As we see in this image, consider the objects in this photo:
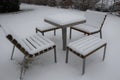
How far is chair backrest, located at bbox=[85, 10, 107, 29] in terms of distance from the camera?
11.4 ft

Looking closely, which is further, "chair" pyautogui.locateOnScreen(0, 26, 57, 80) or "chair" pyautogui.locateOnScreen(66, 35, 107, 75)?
"chair" pyautogui.locateOnScreen(66, 35, 107, 75)

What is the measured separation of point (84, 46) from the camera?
8.32ft

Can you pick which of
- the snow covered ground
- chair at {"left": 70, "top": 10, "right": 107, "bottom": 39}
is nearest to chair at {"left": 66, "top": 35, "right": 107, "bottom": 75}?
the snow covered ground

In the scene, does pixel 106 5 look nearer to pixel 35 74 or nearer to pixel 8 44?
pixel 8 44

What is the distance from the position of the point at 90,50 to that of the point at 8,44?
2.09 meters

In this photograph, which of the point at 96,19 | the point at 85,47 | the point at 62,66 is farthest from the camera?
the point at 96,19

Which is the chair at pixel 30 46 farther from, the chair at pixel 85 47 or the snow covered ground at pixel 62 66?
the chair at pixel 85 47

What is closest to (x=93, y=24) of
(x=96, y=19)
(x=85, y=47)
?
(x=96, y=19)

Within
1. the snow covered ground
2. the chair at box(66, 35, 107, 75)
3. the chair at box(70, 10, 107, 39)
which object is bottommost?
the snow covered ground

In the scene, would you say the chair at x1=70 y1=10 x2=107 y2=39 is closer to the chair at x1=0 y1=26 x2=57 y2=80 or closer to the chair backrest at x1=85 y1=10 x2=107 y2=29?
the chair backrest at x1=85 y1=10 x2=107 y2=29

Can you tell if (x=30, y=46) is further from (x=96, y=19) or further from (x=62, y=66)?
(x=96, y=19)

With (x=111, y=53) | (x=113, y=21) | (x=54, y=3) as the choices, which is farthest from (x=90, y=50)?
(x=54, y=3)

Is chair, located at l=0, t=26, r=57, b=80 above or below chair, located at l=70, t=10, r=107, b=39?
below

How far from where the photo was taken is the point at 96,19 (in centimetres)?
361
